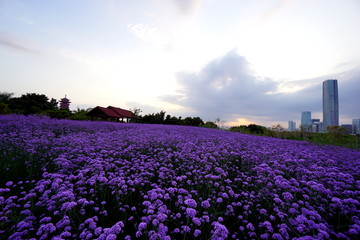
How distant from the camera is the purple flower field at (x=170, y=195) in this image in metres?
2.08

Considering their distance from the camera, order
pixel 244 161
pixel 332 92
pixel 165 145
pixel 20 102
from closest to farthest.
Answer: pixel 244 161 < pixel 165 145 < pixel 20 102 < pixel 332 92

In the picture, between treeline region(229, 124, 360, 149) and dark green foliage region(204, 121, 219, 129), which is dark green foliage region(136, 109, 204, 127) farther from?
treeline region(229, 124, 360, 149)

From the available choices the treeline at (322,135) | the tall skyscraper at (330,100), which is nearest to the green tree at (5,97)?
the treeline at (322,135)

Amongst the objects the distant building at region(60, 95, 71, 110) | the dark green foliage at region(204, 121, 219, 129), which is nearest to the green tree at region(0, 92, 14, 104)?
the distant building at region(60, 95, 71, 110)

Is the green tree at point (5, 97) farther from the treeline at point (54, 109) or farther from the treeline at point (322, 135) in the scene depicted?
the treeline at point (322, 135)

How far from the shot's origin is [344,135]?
14141mm

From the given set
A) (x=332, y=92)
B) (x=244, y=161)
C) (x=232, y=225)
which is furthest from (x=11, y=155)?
(x=332, y=92)

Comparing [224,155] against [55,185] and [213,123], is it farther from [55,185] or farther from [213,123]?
[213,123]

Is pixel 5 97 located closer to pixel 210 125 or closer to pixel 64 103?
pixel 64 103

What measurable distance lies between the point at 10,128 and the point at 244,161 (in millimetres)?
10392

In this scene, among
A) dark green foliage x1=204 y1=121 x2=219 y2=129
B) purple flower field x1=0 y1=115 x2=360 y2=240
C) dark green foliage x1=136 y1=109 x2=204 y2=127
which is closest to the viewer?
purple flower field x1=0 y1=115 x2=360 y2=240

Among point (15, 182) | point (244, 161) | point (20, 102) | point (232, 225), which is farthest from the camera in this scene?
point (20, 102)

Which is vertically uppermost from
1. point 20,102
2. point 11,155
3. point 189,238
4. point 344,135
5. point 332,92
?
point 332,92

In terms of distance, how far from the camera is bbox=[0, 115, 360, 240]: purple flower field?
2084 millimetres
